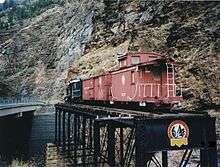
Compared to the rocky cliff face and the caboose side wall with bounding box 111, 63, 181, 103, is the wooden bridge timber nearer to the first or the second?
the rocky cliff face

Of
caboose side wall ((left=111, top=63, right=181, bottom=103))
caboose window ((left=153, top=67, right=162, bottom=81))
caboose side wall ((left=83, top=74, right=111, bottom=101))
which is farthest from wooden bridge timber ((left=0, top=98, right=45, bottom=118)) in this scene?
caboose window ((left=153, top=67, right=162, bottom=81))

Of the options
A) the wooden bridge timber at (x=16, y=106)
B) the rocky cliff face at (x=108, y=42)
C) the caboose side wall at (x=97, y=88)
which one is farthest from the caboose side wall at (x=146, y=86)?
the wooden bridge timber at (x=16, y=106)

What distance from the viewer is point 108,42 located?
56.5 meters

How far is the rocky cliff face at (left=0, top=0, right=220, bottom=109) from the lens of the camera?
117ft

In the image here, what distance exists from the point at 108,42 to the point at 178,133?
4655 centimetres

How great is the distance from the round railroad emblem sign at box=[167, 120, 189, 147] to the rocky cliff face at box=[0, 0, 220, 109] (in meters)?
22.7

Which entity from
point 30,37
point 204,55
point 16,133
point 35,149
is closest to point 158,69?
point 204,55

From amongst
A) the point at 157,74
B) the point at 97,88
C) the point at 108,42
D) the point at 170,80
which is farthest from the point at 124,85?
the point at 108,42

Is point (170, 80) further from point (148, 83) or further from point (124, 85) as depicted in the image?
point (124, 85)

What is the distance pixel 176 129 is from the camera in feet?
35.7

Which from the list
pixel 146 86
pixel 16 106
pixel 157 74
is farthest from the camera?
pixel 16 106

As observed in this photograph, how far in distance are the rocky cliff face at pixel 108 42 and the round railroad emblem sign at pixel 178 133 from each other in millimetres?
22745

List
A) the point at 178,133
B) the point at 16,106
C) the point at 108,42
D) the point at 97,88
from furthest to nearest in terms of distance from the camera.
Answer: the point at 108,42, the point at 16,106, the point at 97,88, the point at 178,133

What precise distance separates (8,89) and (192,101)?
160ft
